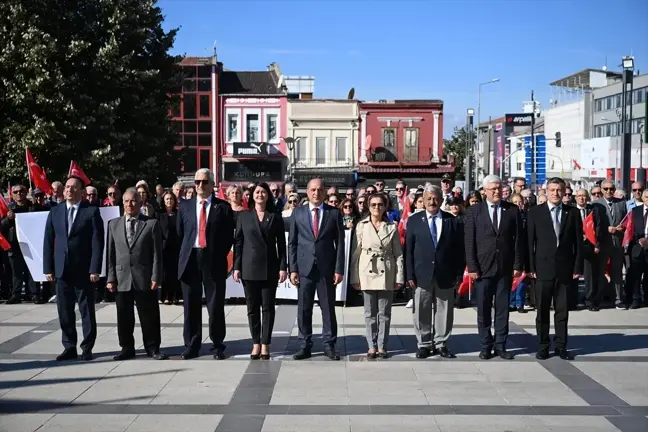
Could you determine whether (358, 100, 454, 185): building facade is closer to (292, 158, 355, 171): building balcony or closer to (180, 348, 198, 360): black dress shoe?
(292, 158, 355, 171): building balcony

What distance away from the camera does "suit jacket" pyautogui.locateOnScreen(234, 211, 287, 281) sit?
1032 cm

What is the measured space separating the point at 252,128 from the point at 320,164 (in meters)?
5.44

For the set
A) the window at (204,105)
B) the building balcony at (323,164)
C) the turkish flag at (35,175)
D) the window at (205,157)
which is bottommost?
the turkish flag at (35,175)

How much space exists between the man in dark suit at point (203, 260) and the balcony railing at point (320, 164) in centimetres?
4958

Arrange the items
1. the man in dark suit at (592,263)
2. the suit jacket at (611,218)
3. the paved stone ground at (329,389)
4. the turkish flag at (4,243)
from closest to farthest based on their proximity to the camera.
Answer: the paved stone ground at (329,389), the turkish flag at (4,243), the man in dark suit at (592,263), the suit jacket at (611,218)

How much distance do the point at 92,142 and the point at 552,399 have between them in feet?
76.0

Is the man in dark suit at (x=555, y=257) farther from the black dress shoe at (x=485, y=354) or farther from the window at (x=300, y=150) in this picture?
the window at (x=300, y=150)

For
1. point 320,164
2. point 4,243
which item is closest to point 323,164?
point 320,164

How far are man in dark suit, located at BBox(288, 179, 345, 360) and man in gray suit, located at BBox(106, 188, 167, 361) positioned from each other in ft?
5.24

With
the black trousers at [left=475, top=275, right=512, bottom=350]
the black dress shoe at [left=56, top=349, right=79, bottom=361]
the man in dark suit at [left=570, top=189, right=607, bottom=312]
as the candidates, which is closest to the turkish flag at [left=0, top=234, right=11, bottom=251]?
the black dress shoe at [left=56, top=349, right=79, bottom=361]

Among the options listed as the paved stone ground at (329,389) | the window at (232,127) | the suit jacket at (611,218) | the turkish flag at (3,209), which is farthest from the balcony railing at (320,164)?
the paved stone ground at (329,389)

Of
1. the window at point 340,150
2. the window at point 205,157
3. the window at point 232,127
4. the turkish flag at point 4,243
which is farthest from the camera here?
the window at point 205,157

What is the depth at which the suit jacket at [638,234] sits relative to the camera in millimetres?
14781

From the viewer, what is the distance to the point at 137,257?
10203 millimetres
